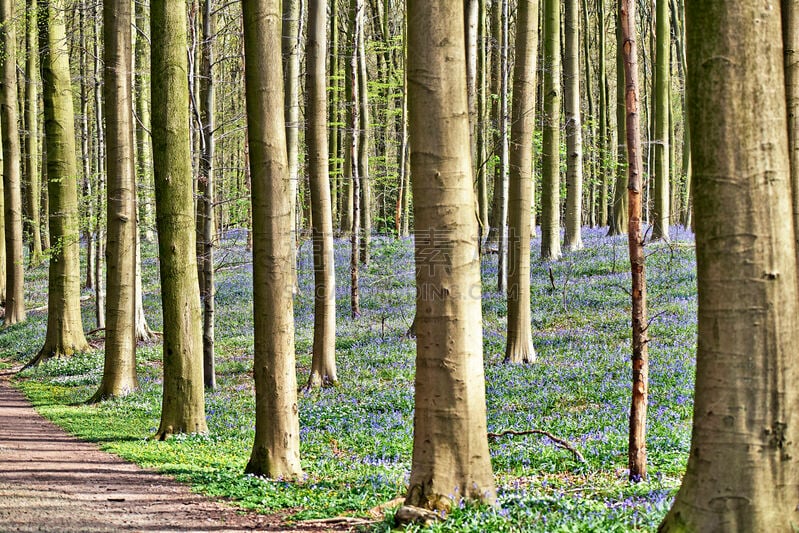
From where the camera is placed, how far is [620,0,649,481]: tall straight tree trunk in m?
7.31

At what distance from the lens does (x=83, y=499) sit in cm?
777

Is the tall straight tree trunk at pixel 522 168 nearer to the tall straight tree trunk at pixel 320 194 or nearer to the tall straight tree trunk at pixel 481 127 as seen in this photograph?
the tall straight tree trunk at pixel 320 194

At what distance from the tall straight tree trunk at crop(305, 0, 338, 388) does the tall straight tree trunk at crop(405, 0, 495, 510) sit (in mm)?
9273

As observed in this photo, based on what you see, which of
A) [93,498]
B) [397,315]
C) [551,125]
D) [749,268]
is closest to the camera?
[749,268]

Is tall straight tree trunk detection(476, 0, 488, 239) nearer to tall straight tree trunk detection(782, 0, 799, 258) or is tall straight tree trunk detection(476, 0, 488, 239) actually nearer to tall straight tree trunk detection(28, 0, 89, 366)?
tall straight tree trunk detection(28, 0, 89, 366)

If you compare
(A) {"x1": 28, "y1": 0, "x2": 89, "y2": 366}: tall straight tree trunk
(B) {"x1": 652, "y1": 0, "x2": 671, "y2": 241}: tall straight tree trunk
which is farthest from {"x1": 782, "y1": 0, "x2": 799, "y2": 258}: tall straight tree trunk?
(A) {"x1": 28, "y1": 0, "x2": 89, "y2": 366}: tall straight tree trunk

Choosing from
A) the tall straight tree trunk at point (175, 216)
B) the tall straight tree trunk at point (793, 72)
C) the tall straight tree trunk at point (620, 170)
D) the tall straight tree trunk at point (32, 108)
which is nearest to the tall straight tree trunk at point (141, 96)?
the tall straight tree trunk at point (32, 108)

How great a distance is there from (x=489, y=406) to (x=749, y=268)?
8.65 metres

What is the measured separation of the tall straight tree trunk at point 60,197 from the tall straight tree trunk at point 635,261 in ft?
50.4

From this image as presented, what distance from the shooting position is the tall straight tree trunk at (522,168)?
15.4 meters

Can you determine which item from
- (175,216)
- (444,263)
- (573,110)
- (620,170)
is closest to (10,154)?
(175,216)

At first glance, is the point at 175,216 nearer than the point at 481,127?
Yes

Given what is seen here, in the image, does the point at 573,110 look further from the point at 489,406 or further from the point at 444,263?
the point at 444,263

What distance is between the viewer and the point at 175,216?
11.6 m
